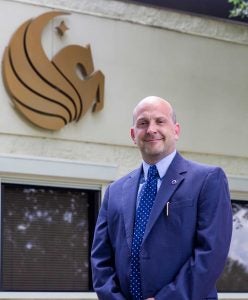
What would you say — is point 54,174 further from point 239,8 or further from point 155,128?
point 155,128

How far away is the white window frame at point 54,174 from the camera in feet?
26.6

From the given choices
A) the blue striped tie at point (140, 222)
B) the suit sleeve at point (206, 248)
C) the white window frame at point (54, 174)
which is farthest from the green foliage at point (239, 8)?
the suit sleeve at point (206, 248)

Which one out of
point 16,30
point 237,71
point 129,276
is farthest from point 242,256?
point 129,276

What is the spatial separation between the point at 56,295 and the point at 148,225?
4.60 m

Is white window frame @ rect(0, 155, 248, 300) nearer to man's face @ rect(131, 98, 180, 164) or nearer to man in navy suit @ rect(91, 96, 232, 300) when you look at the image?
man in navy suit @ rect(91, 96, 232, 300)

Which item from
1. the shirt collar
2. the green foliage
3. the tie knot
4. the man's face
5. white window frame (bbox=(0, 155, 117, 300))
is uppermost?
the green foliage

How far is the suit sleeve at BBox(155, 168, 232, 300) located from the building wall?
4.48 m

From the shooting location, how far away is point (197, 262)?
3736 millimetres

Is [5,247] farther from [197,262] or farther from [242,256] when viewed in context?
[197,262]

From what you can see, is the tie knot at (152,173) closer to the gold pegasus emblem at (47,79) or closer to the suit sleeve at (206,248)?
the suit sleeve at (206,248)

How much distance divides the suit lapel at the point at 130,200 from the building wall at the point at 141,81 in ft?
13.4

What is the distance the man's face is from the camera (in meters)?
3.94

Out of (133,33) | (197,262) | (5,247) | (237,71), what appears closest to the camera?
(197,262)

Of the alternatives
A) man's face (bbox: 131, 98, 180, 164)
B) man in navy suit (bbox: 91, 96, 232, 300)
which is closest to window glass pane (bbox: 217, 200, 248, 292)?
man in navy suit (bbox: 91, 96, 232, 300)
